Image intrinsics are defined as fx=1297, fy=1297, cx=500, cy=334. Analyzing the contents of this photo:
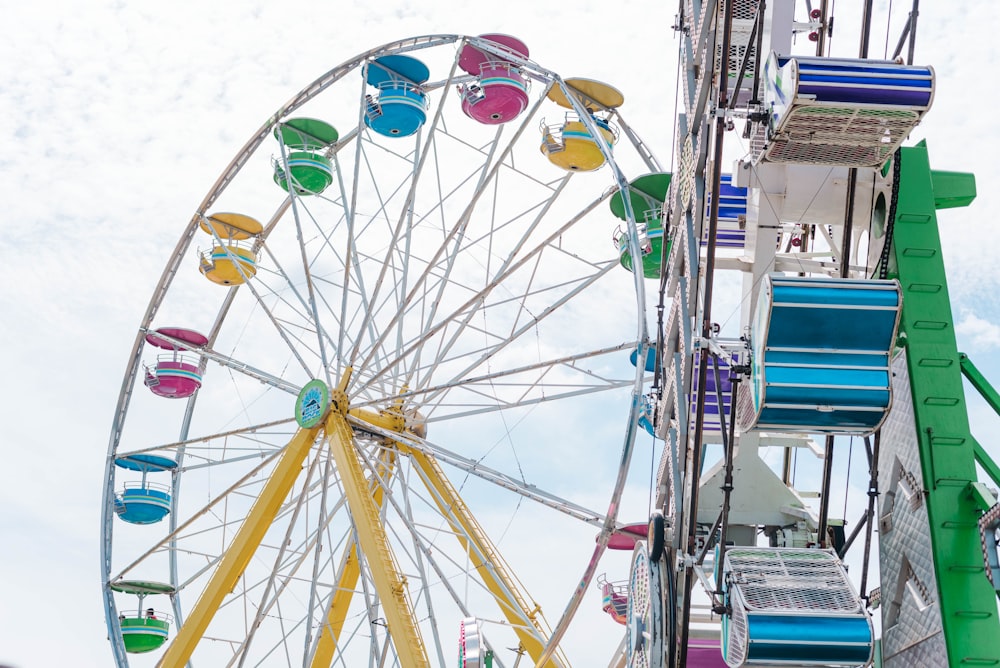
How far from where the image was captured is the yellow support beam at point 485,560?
1357 cm

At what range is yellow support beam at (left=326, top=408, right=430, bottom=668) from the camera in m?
12.4

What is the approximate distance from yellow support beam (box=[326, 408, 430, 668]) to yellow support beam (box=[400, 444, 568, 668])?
987 mm

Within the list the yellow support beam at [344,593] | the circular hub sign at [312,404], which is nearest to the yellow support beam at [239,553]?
the circular hub sign at [312,404]

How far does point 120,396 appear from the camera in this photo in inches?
713

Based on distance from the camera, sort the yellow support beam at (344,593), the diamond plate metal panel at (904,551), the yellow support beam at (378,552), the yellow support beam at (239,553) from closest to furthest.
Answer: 1. the diamond plate metal panel at (904,551)
2. the yellow support beam at (378,552)
3. the yellow support beam at (239,553)
4. the yellow support beam at (344,593)

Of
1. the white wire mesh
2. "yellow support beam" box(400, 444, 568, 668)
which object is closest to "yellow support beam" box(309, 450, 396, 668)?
"yellow support beam" box(400, 444, 568, 668)

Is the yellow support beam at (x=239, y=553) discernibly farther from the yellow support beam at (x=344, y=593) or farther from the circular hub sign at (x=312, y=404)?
the yellow support beam at (x=344, y=593)

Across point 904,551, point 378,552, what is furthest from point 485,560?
point 904,551

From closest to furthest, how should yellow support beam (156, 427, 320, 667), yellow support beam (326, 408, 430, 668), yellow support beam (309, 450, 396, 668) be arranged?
yellow support beam (326, 408, 430, 668)
yellow support beam (156, 427, 320, 667)
yellow support beam (309, 450, 396, 668)

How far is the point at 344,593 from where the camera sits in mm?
15398

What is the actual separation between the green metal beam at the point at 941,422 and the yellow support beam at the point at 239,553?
7.80 meters

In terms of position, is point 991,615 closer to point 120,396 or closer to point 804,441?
point 804,441

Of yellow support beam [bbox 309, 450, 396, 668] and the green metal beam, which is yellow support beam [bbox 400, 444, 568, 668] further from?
the green metal beam

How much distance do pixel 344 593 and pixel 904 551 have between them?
830 cm
